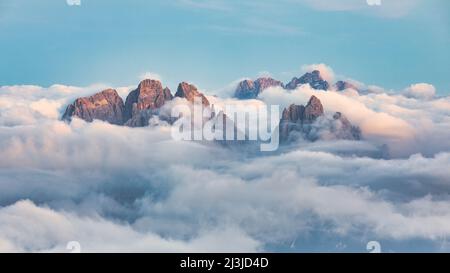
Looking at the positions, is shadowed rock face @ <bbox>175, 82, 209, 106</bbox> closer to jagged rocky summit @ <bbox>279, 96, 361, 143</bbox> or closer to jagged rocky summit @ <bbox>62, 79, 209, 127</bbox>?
jagged rocky summit @ <bbox>62, 79, 209, 127</bbox>

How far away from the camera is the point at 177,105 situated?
1814cm

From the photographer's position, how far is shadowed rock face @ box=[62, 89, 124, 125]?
18.6m

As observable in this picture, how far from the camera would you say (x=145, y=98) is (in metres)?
22.3

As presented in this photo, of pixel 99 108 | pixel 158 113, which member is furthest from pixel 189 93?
pixel 99 108

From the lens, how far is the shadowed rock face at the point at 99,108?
1864 centimetres

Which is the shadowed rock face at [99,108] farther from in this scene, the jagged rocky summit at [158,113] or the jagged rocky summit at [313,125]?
the jagged rocky summit at [313,125]

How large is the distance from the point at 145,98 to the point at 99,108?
5.96 ft


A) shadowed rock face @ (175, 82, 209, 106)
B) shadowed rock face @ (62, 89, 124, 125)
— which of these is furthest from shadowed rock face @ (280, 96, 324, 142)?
shadowed rock face @ (62, 89, 124, 125)

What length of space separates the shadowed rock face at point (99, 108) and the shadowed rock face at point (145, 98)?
1.21 feet

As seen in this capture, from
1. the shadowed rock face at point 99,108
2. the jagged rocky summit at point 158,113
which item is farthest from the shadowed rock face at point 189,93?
the shadowed rock face at point 99,108

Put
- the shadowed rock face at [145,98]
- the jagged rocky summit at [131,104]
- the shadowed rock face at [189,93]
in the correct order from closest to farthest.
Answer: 1. the shadowed rock face at [189,93]
2. the jagged rocky summit at [131,104]
3. the shadowed rock face at [145,98]

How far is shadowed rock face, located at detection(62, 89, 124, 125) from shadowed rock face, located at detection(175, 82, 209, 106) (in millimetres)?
2068
